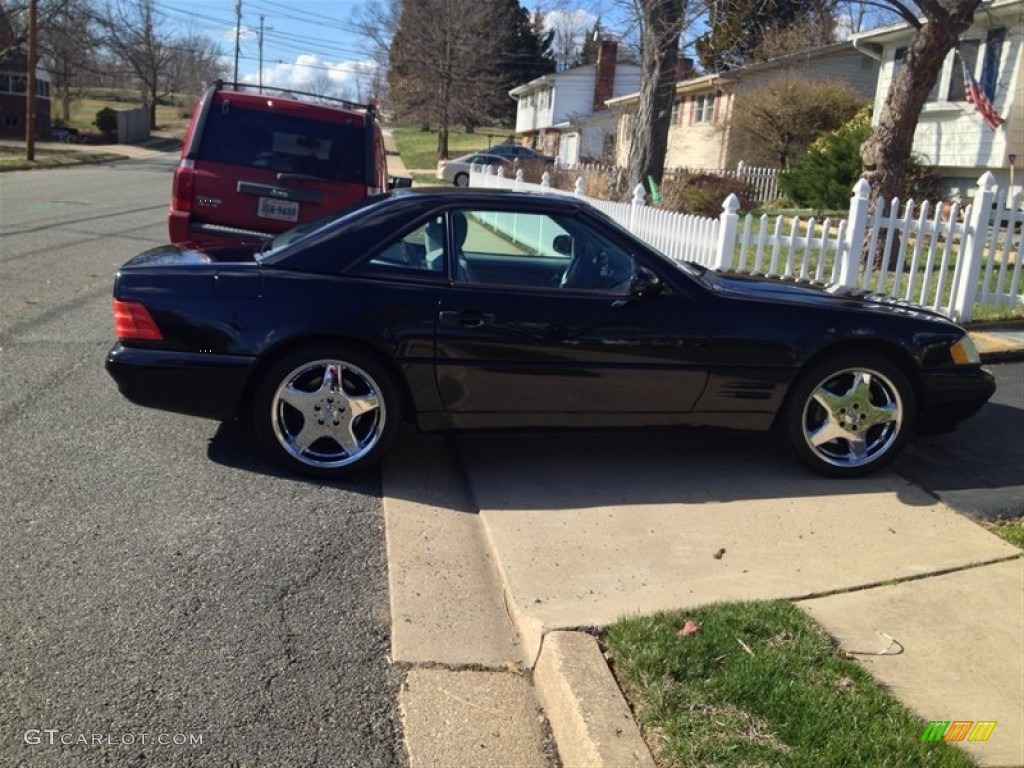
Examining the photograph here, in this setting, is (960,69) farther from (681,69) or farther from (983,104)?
(681,69)

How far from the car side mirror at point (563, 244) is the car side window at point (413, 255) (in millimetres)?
702

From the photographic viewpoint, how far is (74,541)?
157 inches

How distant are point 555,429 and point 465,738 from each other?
2.28 m

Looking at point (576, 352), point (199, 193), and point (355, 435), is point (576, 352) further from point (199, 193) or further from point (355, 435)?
point (199, 193)

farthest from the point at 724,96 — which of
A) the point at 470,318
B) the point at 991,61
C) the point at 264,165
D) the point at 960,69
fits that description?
the point at 470,318

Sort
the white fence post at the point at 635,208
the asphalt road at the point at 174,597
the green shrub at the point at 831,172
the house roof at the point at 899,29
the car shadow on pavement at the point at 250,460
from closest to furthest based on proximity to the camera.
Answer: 1. the asphalt road at the point at 174,597
2. the car shadow on pavement at the point at 250,460
3. the white fence post at the point at 635,208
4. the house roof at the point at 899,29
5. the green shrub at the point at 831,172

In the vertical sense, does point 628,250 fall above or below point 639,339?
above

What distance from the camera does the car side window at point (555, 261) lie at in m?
5.00

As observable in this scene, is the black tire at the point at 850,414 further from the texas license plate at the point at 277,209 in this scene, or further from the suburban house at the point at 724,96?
the suburban house at the point at 724,96

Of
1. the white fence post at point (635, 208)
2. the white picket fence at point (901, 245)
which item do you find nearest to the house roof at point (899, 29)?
the white fence post at point (635, 208)

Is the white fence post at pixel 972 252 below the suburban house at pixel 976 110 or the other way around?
below

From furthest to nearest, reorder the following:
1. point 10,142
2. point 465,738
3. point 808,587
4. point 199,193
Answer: point 10,142, point 199,193, point 808,587, point 465,738

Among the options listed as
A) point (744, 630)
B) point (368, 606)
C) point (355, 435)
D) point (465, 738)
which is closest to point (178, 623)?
point (368, 606)

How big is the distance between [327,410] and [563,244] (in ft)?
5.16
